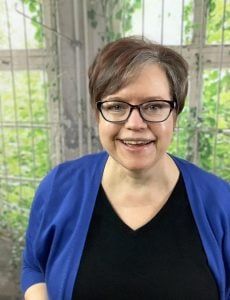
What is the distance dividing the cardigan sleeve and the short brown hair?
365mm

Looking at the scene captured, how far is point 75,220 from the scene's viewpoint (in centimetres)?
101

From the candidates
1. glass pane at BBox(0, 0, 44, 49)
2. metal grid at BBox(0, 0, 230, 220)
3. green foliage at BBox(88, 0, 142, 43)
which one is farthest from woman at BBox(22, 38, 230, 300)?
glass pane at BBox(0, 0, 44, 49)

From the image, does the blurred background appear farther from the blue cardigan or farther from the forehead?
the forehead

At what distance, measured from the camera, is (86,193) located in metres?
1.03

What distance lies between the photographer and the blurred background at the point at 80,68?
1435 mm

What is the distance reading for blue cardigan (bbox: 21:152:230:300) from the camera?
96cm

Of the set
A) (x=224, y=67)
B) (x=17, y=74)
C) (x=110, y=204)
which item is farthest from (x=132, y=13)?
(x=110, y=204)

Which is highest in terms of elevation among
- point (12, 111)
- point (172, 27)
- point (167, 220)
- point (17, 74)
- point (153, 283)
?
point (172, 27)

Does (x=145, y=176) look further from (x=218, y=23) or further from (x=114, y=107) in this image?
(x=218, y=23)

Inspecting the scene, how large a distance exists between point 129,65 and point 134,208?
410 mm

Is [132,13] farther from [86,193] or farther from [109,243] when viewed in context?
[109,243]

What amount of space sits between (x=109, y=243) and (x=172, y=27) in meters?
0.95

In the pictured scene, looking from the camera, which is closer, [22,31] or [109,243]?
[109,243]

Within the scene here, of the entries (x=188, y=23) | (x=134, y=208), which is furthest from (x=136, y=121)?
(x=188, y=23)
